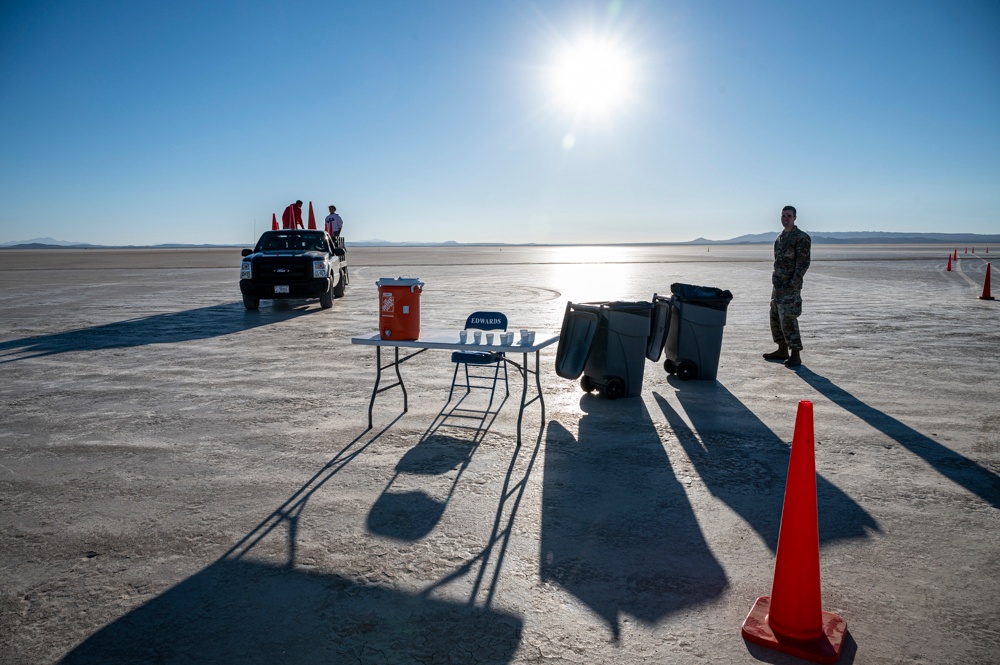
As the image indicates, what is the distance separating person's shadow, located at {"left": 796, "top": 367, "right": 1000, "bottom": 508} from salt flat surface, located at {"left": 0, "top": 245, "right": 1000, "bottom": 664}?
0.10 ft

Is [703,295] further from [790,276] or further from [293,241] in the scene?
[293,241]

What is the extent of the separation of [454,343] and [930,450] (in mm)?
3795

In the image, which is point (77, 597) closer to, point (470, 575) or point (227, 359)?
point (470, 575)

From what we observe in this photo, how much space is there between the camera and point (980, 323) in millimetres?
12242

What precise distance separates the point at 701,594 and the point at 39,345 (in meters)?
10.5

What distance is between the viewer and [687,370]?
26.1 ft

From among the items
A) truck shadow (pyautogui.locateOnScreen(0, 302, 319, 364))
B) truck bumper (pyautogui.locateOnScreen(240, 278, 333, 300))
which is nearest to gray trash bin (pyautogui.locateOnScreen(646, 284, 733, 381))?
truck shadow (pyautogui.locateOnScreen(0, 302, 319, 364))

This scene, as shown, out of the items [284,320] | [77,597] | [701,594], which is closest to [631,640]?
[701,594]

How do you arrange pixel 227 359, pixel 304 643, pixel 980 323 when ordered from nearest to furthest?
pixel 304 643 < pixel 227 359 < pixel 980 323

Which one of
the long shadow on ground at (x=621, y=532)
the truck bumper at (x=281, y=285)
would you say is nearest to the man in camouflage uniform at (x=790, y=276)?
the long shadow on ground at (x=621, y=532)

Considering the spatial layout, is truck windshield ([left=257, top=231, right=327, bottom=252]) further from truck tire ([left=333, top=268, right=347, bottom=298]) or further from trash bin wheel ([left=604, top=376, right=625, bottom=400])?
trash bin wheel ([left=604, top=376, right=625, bottom=400])

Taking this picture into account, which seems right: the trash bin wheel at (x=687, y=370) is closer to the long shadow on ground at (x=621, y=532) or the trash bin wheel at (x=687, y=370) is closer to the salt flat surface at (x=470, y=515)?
the salt flat surface at (x=470, y=515)

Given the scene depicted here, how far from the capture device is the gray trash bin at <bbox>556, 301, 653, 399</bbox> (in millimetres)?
6926

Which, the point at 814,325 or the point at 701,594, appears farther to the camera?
the point at 814,325
